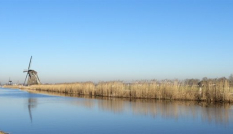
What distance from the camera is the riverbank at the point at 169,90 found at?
20.6 metres

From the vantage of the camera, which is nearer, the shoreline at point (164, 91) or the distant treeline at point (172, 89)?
the shoreline at point (164, 91)

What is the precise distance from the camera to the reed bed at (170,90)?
2067cm

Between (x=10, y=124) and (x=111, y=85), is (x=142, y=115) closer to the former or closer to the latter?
(x=10, y=124)

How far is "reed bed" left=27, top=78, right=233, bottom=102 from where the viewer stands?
20.7 m

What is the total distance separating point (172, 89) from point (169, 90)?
329 mm

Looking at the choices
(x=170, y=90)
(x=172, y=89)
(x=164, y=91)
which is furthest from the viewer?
(x=164, y=91)

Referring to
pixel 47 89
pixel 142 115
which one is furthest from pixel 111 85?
pixel 47 89

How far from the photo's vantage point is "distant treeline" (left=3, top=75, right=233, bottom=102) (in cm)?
2067

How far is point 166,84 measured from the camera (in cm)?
2405

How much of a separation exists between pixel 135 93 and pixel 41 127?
1602 centimetres

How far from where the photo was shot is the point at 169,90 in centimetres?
2370

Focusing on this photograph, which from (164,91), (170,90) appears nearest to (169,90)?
(170,90)

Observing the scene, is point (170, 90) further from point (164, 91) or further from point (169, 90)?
point (164, 91)

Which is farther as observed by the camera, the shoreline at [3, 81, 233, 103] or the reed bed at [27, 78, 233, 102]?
the reed bed at [27, 78, 233, 102]
